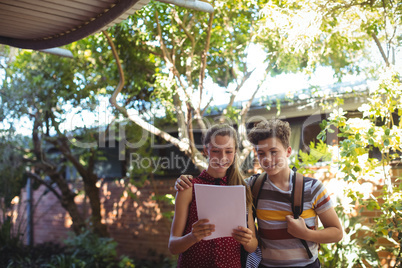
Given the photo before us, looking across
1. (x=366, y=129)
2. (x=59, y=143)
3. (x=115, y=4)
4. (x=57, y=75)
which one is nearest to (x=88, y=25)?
(x=115, y=4)

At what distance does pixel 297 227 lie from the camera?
7.26 ft

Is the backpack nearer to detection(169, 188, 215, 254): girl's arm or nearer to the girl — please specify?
the girl

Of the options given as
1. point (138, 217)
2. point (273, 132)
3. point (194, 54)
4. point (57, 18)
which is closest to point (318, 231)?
point (273, 132)

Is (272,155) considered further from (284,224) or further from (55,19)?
(55,19)

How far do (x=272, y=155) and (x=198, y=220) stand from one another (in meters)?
0.63

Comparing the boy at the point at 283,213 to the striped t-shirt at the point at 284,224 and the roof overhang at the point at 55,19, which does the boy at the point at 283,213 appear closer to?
the striped t-shirt at the point at 284,224

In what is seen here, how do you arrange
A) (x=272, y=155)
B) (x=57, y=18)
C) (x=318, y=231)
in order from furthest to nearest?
(x=57, y=18) < (x=272, y=155) < (x=318, y=231)

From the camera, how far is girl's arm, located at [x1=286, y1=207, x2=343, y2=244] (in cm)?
222

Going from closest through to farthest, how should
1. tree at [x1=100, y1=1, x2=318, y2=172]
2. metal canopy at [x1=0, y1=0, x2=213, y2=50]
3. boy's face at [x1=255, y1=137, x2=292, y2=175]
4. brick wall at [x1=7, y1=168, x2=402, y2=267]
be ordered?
boy's face at [x1=255, y1=137, x2=292, y2=175] → metal canopy at [x1=0, y1=0, x2=213, y2=50] → tree at [x1=100, y1=1, x2=318, y2=172] → brick wall at [x1=7, y1=168, x2=402, y2=267]

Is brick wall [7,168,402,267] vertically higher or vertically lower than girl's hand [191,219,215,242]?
lower

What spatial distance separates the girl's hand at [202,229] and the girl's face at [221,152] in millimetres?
413

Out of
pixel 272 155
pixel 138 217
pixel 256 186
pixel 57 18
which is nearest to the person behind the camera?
pixel 272 155

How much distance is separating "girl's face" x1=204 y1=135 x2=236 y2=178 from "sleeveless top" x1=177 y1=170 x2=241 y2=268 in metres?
0.27

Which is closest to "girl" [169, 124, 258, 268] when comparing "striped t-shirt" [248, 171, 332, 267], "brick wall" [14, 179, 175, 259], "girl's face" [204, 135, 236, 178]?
"girl's face" [204, 135, 236, 178]
